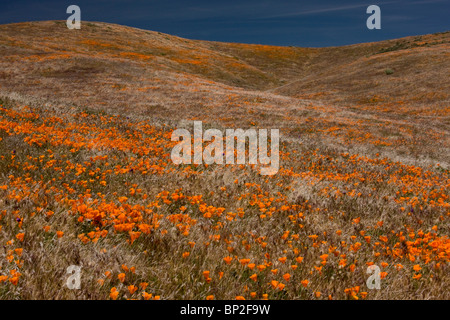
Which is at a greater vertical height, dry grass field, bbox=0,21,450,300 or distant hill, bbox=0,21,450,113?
distant hill, bbox=0,21,450,113

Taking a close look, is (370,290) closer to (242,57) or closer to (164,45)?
(164,45)

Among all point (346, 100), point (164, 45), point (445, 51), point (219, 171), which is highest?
point (164, 45)

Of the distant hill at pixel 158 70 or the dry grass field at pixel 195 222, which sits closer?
the dry grass field at pixel 195 222

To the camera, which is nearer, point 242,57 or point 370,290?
point 370,290

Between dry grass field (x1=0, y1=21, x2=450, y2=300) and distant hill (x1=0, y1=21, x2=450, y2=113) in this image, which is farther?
distant hill (x1=0, y1=21, x2=450, y2=113)

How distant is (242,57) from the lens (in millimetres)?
91750

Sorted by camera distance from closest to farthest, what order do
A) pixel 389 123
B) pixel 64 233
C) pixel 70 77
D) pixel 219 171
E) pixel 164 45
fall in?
pixel 64 233, pixel 219 171, pixel 389 123, pixel 70 77, pixel 164 45

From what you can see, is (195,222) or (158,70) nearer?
(195,222)

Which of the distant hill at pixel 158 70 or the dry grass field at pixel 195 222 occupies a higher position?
the distant hill at pixel 158 70

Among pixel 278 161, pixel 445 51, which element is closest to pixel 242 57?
pixel 445 51

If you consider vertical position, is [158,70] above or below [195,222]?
above
